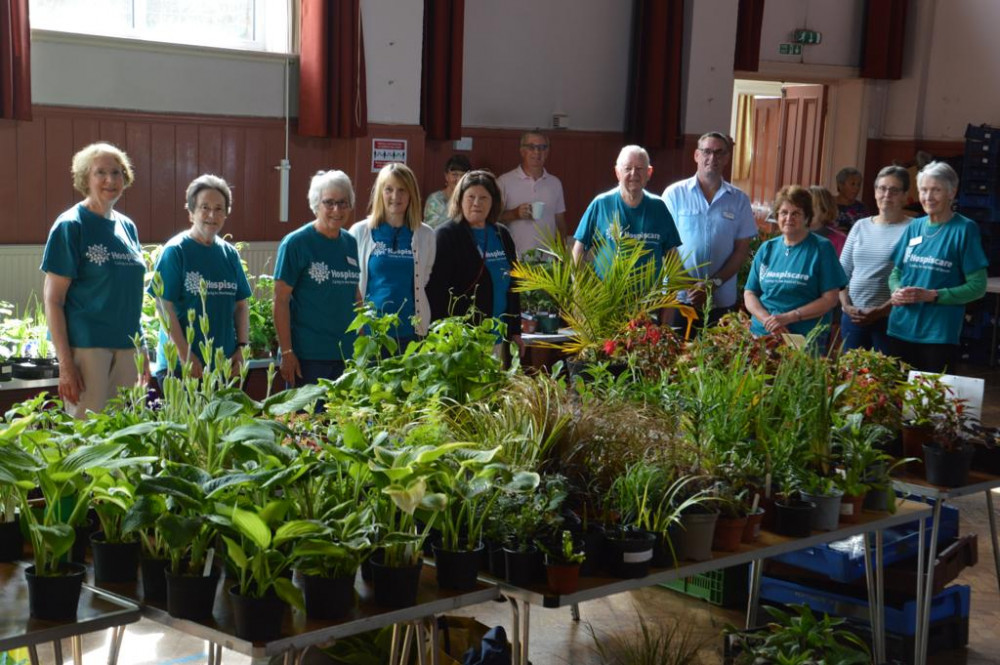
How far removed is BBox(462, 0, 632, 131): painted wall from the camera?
981cm

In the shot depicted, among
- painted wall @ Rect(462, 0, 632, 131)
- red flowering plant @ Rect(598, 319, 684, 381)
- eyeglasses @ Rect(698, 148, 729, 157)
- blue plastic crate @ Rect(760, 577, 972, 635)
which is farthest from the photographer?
painted wall @ Rect(462, 0, 632, 131)

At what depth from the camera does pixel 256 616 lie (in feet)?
7.80

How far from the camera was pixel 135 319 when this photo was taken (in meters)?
5.06

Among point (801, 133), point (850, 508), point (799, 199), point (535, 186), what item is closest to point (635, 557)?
point (850, 508)

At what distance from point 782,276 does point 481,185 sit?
155 centimetres

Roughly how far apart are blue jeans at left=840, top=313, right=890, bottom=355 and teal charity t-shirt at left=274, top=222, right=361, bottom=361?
8.98 feet

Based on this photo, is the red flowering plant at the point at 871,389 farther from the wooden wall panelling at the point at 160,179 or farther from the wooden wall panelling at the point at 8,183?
the wooden wall panelling at the point at 8,183

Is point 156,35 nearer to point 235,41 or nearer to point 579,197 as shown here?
point 235,41

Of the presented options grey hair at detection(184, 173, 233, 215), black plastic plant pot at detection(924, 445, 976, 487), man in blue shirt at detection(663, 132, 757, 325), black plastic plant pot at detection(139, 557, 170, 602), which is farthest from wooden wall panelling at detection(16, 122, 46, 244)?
black plastic plant pot at detection(924, 445, 976, 487)

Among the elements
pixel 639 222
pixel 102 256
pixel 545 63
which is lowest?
pixel 102 256

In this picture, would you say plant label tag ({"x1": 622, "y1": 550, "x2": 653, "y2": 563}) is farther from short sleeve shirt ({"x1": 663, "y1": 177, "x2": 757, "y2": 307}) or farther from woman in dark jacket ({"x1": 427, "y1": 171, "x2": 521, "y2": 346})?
short sleeve shirt ({"x1": 663, "y1": 177, "x2": 757, "y2": 307})

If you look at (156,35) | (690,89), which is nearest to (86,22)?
(156,35)

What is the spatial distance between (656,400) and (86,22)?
552 centimetres

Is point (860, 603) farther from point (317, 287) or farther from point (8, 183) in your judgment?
point (8, 183)
